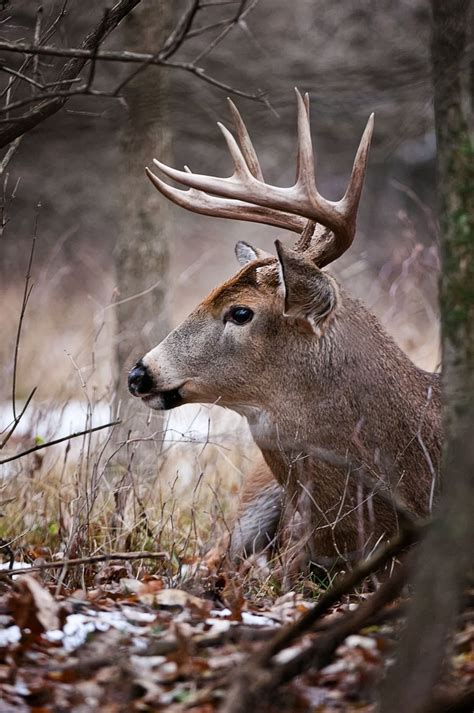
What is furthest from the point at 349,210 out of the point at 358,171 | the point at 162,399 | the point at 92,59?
the point at 92,59

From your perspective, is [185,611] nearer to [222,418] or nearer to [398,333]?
[222,418]

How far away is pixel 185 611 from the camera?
11.0ft

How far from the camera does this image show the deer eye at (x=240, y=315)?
495cm

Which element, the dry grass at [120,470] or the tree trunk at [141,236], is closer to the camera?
the dry grass at [120,470]

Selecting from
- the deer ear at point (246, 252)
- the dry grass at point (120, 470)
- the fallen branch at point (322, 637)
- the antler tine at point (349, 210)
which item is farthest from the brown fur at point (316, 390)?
the fallen branch at point (322, 637)

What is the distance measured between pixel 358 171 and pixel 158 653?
2529 mm

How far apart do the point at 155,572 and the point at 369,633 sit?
59.1 inches

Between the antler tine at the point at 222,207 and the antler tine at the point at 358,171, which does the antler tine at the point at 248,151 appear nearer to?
the antler tine at the point at 222,207

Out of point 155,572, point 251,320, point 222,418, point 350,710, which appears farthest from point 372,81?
point 222,418

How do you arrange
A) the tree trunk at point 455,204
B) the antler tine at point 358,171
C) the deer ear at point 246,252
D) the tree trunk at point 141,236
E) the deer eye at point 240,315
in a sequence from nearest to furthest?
the tree trunk at point 455,204, the antler tine at point 358,171, the deer eye at point 240,315, the deer ear at point 246,252, the tree trunk at point 141,236

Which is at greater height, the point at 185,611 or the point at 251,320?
the point at 251,320

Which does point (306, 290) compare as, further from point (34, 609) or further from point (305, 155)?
point (34, 609)

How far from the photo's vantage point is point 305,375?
4812 mm

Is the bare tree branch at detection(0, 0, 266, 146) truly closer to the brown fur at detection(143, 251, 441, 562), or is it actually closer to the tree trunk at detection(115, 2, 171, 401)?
the brown fur at detection(143, 251, 441, 562)
